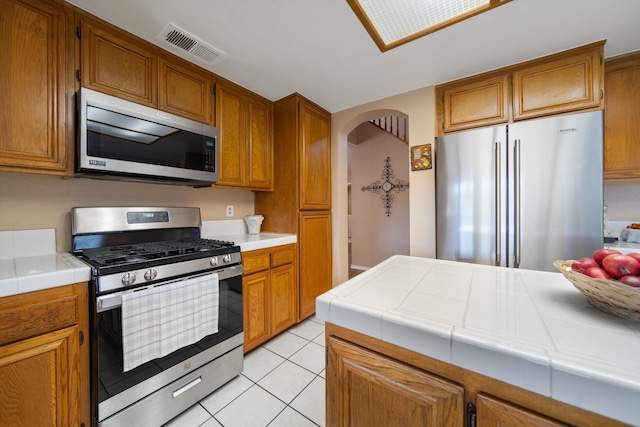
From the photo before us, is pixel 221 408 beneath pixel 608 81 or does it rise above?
beneath

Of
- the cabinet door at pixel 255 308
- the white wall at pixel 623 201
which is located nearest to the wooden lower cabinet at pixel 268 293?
the cabinet door at pixel 255 308

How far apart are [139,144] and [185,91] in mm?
588

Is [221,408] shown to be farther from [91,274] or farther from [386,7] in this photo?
[386,7]

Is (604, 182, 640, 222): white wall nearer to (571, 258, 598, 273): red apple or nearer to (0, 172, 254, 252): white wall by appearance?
(571, 258, 598, 273): red apple

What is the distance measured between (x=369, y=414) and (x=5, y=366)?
4.59ft

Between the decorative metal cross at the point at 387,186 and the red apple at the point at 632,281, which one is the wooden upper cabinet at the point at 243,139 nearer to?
the red apple at the point at 632,281

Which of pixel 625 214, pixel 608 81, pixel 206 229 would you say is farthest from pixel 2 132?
pixel 625 214

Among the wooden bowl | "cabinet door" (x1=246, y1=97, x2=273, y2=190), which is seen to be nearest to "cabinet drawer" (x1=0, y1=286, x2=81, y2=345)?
"cabinet door" (x1=246, y1=97, x2=273, y2=190)

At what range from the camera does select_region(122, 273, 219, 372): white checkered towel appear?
1177mm

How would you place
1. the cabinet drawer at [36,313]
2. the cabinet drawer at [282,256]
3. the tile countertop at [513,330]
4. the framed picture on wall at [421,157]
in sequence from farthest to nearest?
the framed picture on wall at [421,157] → the cabinet drawer at [282,256] → the cabinet drawer at [36,313] → the tile countertop at [513,330]

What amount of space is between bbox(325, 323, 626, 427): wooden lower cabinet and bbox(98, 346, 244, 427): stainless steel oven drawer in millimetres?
1070

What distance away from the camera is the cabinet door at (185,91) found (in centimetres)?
171

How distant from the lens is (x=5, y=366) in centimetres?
94

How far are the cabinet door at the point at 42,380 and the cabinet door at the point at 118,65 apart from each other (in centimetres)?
136
